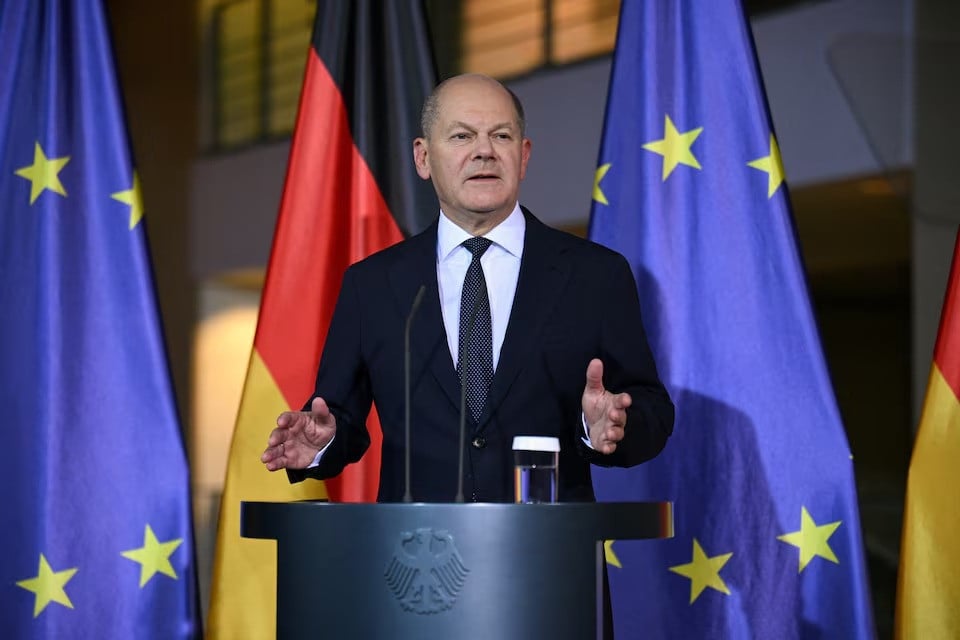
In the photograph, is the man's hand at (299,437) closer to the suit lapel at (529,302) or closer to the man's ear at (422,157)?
the suit lapel at (529,302)

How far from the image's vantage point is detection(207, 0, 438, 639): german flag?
8.80 feet

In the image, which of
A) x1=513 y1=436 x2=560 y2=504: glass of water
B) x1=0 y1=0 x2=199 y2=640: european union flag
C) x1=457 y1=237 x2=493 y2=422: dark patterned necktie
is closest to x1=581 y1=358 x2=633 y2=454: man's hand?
x1=513 y1=436 x2=560 y2=504: glass of water

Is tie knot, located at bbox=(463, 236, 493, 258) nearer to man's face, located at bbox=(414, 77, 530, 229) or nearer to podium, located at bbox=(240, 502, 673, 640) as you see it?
man's face, located at bbox=(414, 77, 530, 229)

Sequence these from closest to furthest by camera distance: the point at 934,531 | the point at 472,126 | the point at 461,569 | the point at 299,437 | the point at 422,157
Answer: the point at 461,569 < the point at 299,437 < the point at 472,126 < the point at 422,157 < the point at 934,531

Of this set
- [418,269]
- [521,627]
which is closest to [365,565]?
[521,627]

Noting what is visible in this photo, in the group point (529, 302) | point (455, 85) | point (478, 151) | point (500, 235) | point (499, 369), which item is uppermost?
point (455, 85)

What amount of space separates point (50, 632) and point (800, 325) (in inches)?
66.8

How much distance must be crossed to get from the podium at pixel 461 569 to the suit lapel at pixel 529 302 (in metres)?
0.42

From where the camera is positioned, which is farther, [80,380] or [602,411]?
[80,380]

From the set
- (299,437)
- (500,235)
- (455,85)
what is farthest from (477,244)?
(299,437)

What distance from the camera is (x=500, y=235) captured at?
1977mm

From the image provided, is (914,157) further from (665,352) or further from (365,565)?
(365,565)

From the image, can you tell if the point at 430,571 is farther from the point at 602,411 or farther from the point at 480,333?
the point at 480,333

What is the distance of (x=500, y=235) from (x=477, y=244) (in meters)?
0.04
